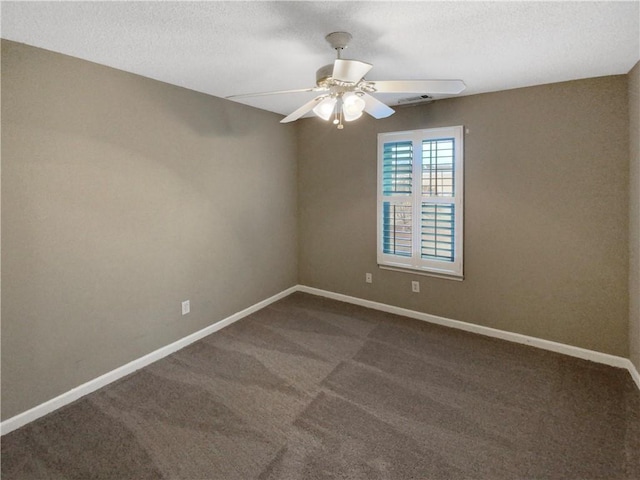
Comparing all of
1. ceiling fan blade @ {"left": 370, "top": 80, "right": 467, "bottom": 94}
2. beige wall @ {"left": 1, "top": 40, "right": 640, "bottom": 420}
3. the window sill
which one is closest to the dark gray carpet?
beige wall @ {"left": 1, "top": 40, "right": 640, "bottom": 420}

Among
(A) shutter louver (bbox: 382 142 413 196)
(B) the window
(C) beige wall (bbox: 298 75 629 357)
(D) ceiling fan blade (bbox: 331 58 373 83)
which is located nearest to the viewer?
(D) ceiling fan blade (bbox: 331 58 373 83)

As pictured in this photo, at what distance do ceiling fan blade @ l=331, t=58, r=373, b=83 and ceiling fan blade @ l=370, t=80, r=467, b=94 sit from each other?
23 centimetres

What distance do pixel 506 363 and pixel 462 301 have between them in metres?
0.77

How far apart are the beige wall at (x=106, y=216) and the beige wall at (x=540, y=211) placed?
178 cm

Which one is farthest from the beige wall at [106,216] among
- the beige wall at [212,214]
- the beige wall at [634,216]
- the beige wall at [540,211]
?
the beige wall at [634,216]

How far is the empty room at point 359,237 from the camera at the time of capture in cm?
182

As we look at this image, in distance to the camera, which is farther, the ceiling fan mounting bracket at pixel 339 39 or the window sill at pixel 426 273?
the window sill at pixel 426 273

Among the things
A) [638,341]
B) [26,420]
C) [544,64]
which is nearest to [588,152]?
[544,64]

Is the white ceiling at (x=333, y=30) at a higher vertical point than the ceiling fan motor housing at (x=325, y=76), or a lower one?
Answer: higher

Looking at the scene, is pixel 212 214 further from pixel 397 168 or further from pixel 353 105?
pixel 397 168

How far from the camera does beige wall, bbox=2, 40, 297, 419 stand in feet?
6.72

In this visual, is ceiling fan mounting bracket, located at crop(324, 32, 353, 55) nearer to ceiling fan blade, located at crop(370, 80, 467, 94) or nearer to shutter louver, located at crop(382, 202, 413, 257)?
ceiling fan blade, located at crop(370, 80, 467, 94)

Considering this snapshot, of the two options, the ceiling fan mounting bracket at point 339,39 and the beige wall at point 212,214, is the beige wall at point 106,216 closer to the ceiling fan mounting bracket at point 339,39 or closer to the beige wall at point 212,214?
the beige wall at point 212,214

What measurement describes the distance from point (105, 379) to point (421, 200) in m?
3.26
